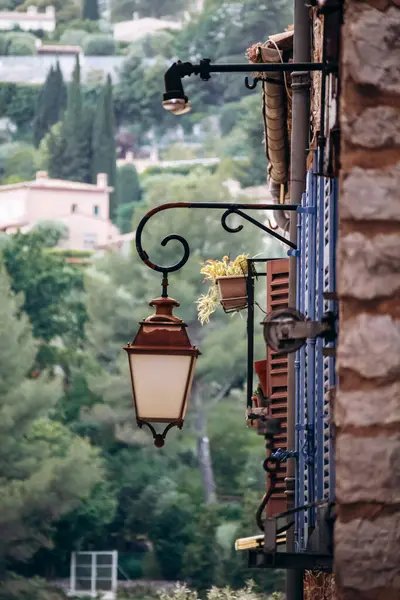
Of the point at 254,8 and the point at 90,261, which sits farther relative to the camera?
the point at 254,8

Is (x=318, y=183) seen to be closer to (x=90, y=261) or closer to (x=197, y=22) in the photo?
(x=90, y=261)

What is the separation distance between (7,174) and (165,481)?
5385 centimetres

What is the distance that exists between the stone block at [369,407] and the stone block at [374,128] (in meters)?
0.58

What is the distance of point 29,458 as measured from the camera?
6284 centimetres

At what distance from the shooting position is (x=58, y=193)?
111062 millimetres

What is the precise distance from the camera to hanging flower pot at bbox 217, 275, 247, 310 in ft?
36.9

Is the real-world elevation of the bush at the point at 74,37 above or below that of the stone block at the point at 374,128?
above

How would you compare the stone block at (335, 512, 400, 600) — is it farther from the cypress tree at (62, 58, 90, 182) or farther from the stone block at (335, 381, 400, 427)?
the cypress tree at (62, 58, 90, 182)

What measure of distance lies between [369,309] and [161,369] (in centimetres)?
217

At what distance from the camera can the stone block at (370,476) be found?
446 centimetres

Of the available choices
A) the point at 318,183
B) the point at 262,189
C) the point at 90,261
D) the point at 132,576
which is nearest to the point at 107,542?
the point at 132,576

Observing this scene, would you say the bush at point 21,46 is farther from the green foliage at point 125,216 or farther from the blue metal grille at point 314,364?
the blue metal grille at point 314,364

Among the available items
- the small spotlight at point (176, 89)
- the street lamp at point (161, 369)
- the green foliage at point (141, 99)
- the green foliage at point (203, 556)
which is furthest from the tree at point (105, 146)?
the small spotlight at point (176, 89)

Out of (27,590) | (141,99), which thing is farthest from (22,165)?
(27,590)
